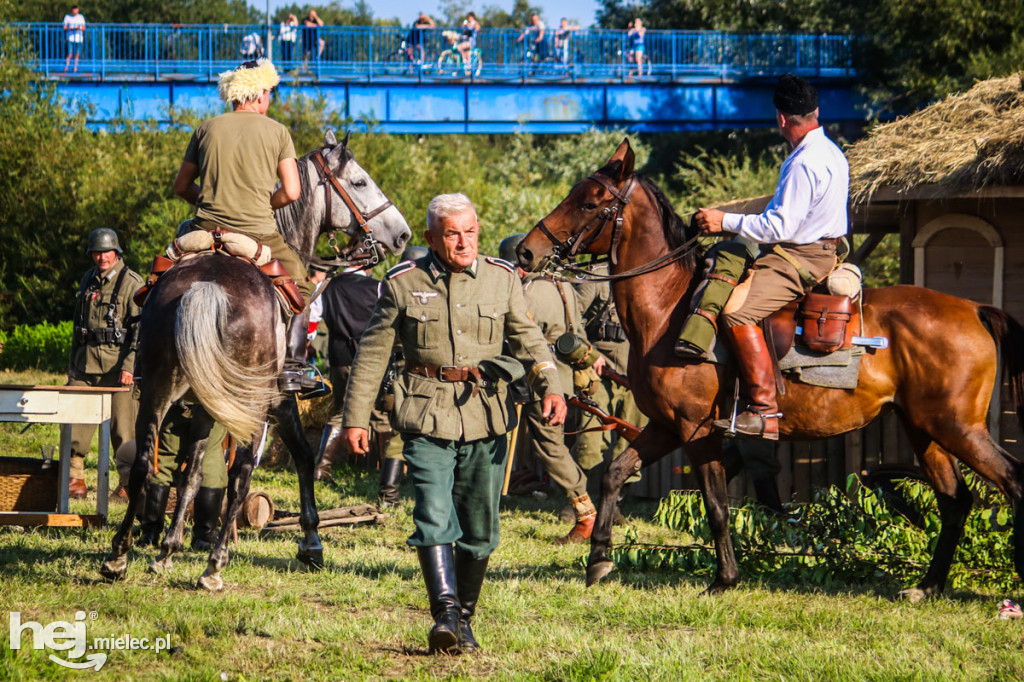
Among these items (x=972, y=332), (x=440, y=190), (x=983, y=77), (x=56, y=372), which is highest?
(x=983, y=77)

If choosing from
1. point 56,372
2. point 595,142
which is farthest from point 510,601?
point 595,142

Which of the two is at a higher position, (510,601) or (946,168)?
(946,168)

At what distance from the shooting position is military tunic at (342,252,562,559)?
5.62 m

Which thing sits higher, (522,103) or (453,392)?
(522,103)

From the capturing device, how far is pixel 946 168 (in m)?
10.1

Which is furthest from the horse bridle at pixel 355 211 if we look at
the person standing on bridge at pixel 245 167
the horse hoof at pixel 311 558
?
the horse hoof at pixel 311 558

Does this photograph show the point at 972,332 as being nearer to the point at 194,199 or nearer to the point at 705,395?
the point at 705,395

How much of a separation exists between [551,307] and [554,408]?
15.4ft

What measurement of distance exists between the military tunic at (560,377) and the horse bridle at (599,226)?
2377mm

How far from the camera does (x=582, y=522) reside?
9.55m

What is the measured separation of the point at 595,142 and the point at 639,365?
33603 millimetres

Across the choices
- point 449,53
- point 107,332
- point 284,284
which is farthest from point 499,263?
point 449,53

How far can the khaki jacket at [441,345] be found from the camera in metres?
5.68
